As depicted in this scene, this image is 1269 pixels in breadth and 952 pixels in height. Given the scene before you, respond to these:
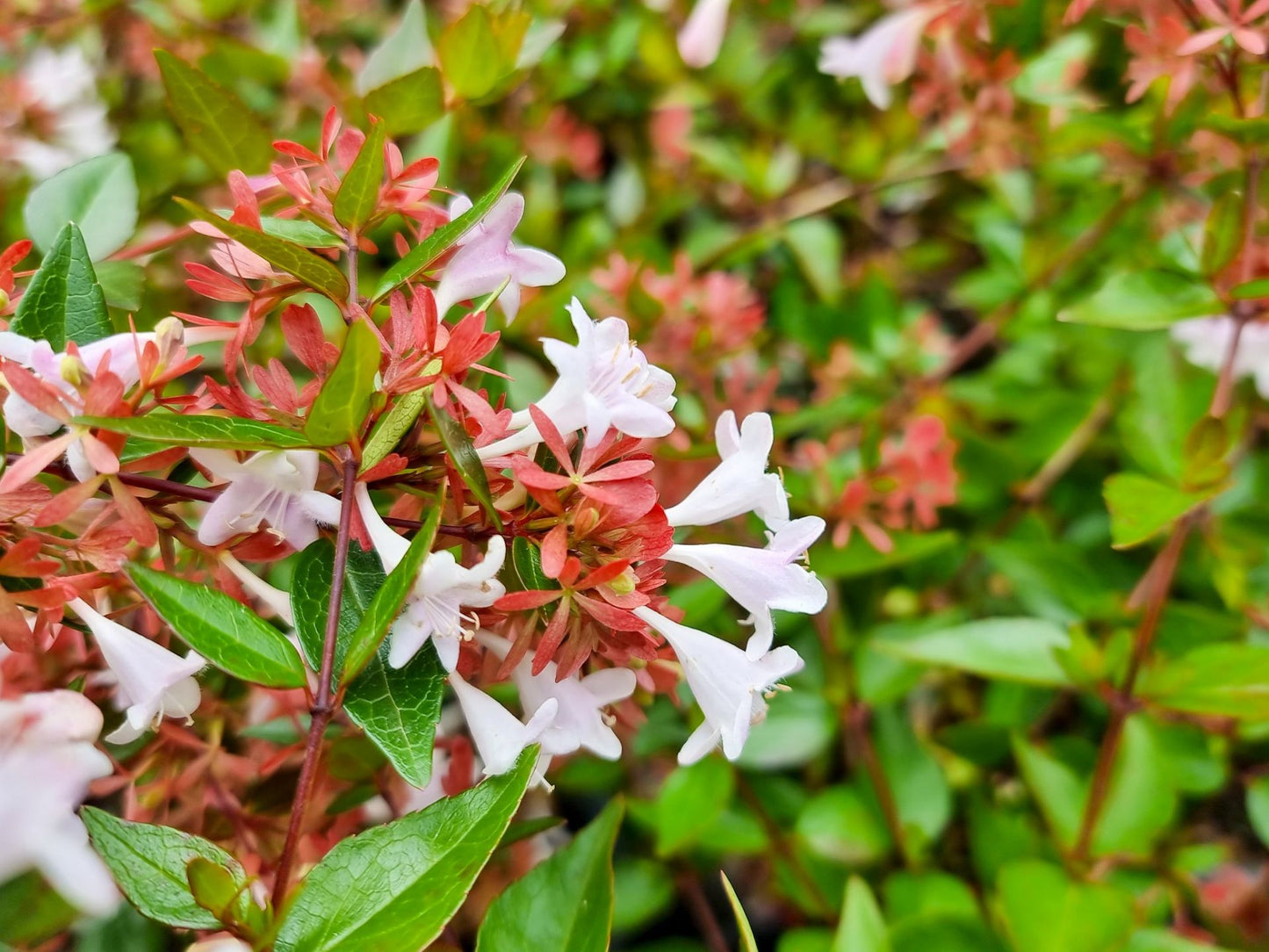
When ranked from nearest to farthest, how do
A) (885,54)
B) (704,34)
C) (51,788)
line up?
(51,788), (885,54), (704,34)

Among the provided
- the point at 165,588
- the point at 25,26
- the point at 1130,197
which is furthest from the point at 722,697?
the point at 25,26

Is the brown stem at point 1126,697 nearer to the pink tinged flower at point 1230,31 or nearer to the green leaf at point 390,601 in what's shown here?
the pink tinged flower at point 1230,31

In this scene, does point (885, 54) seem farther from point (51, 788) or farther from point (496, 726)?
point (51, 788)

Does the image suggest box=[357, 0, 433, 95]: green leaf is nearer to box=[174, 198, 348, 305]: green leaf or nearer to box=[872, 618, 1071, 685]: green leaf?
box=[174, 198, 348, 305]: green leaf

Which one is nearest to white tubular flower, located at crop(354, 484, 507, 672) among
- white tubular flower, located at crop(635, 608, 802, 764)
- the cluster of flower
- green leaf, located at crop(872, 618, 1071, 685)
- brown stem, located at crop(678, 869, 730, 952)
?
the cluster of flower

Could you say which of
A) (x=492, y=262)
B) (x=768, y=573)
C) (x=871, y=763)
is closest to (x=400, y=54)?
(x=492, y=262)

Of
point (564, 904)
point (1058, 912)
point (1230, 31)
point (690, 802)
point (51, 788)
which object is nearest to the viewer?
point (51, 788)

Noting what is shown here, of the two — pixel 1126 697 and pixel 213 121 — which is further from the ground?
pixel 213 121
